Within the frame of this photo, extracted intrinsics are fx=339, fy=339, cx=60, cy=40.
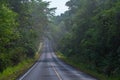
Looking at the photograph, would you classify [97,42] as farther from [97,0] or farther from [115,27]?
[97,0]

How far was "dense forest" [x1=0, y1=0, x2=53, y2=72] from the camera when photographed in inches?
1367

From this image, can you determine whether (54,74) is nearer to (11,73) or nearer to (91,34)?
(11,73)

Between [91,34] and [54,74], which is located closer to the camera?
[54,74]

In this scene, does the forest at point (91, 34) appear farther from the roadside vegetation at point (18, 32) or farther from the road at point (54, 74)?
the road at point (54, 74)

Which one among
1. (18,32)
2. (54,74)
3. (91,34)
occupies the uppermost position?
(18,32)

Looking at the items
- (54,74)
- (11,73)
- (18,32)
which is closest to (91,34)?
(18,32)

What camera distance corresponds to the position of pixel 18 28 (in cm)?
6569

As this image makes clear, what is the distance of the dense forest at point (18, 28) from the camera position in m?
34.7

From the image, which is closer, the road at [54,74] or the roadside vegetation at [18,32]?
the road at [54,74]

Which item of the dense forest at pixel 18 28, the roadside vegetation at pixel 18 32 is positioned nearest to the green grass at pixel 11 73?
the roadside vegetation at pixel 18 32

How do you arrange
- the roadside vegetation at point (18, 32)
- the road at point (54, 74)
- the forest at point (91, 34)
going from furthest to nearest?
the forest at point (91, 34) < the roadside vegetation at point (18, 32) < the road at point (54, 74)

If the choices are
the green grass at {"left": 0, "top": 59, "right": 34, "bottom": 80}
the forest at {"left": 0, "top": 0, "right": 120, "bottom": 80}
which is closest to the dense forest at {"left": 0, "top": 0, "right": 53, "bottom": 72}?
the forest at {"left": 0, "top": 0, "right": 120, "bottom": 80}

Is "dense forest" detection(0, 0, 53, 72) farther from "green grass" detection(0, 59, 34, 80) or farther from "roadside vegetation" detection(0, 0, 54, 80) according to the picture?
"green grass" detection(0, 59, 34, 80)

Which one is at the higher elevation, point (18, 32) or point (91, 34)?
point (18, 32)
